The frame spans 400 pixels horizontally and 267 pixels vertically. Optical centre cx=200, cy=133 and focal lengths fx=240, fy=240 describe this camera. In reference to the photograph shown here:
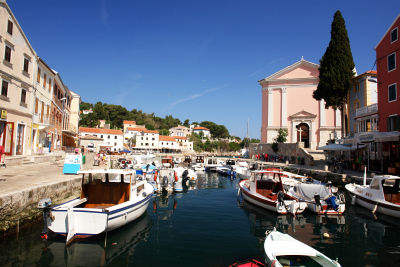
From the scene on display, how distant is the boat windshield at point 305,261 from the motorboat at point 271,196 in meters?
5.74

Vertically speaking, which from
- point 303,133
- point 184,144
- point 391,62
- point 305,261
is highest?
point 391,62

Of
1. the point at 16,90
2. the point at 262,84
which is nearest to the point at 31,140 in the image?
the point at 16,90

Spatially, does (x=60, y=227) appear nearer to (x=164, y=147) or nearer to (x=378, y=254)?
(x=378, y=254)

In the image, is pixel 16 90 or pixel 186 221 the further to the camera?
pixel 16 90

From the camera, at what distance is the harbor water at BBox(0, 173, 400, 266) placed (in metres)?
7.17

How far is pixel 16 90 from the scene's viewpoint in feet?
60.0

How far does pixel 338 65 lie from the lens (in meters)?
27.1

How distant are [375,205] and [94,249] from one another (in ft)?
45.1

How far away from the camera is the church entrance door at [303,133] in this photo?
140 feet

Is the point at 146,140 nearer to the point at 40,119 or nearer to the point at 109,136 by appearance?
the point at 109,136

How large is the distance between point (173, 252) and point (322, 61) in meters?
29.2

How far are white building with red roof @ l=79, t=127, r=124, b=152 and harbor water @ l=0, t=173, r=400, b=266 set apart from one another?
62.0 metres

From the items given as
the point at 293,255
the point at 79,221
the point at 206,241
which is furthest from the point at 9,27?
the point at 293,255

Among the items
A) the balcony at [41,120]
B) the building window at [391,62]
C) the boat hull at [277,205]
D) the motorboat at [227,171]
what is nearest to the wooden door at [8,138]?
the balcony at [41,120]
